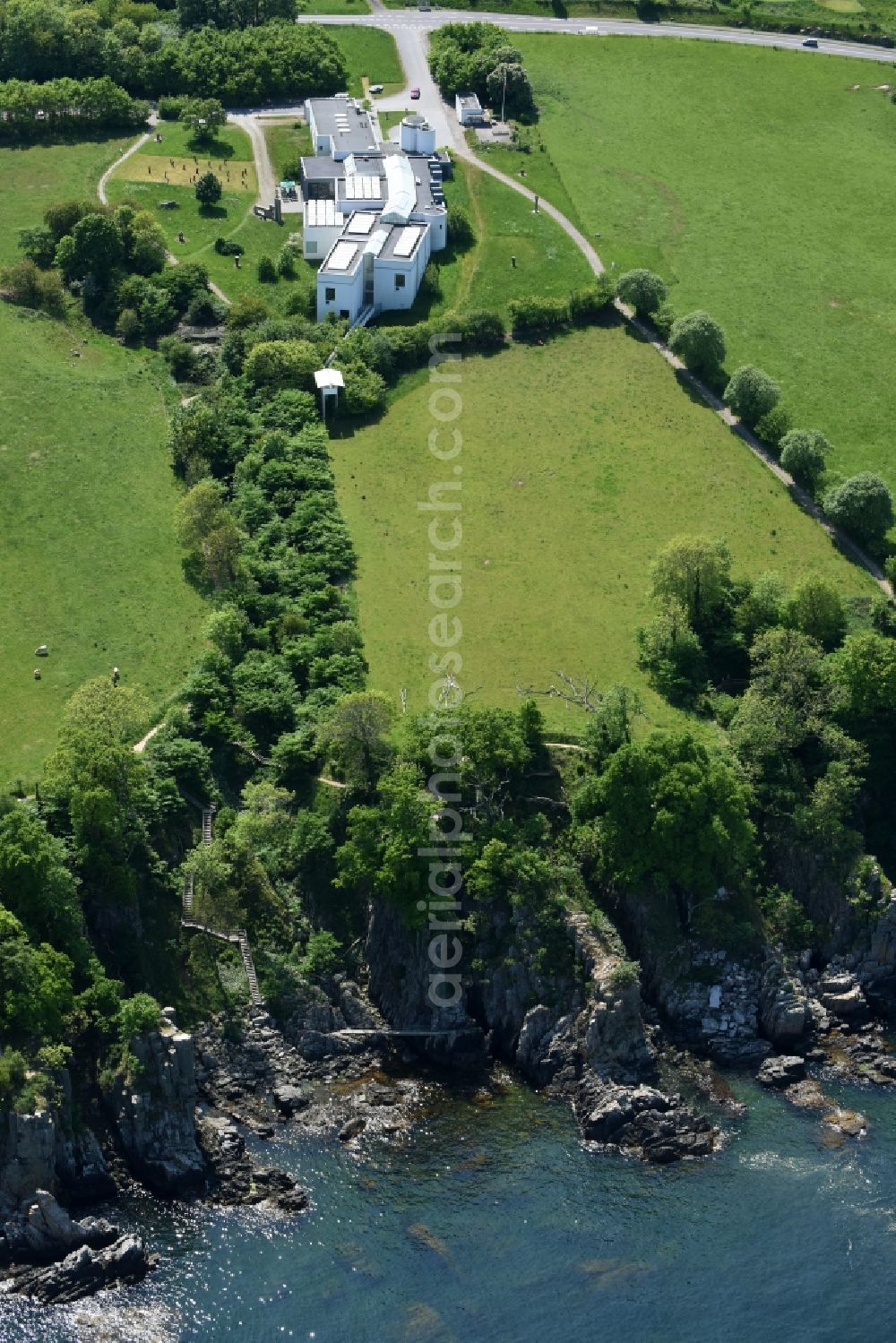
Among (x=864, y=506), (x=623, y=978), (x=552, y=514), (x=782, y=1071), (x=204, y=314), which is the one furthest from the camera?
(x=204, y=314)

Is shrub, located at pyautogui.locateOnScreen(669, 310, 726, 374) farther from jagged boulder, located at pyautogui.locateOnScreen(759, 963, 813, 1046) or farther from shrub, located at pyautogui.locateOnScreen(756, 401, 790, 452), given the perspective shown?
jagged boulder, located at pyautogui.locateOnScreen(759, 963, 813, 1046)

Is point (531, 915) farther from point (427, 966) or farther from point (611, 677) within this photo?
point (611, 677)

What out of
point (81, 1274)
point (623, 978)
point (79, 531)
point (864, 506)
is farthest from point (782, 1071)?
point (79, 531)

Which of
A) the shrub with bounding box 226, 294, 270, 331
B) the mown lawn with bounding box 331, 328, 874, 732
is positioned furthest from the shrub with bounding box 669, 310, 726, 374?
the shrub with bounding box 226, 294, 270, 331

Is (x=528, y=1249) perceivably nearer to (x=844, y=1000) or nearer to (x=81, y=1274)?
(x=81, y=1274)

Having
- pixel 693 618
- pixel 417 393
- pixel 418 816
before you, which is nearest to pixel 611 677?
pixel 693 618

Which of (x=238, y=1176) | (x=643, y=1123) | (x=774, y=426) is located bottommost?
(x=238, y=1176)
